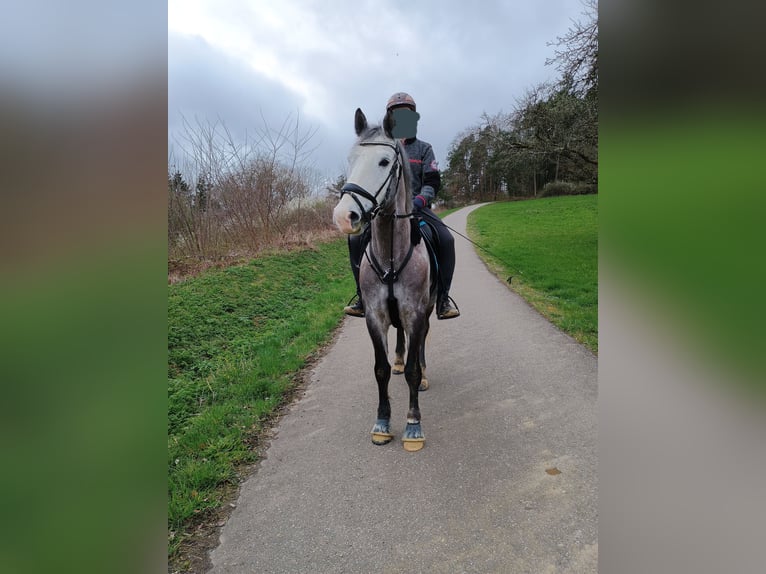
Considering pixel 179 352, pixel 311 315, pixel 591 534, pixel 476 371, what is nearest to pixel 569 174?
pixel 476 371

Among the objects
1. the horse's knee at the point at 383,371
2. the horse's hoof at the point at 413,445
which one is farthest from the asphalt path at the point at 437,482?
the horse's knee at the point at 383,371

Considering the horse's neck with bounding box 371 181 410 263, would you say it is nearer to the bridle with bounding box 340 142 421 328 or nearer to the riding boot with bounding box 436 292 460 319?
the bridle with bounding box 340 142 421 328

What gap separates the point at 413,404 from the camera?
336 centimetres

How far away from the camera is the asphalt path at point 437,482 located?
2.18m

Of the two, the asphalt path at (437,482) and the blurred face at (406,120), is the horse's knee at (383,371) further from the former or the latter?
the blurred face at (406,120)

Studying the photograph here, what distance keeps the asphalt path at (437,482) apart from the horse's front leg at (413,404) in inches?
3.1

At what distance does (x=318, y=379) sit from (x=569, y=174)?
5.81 meters

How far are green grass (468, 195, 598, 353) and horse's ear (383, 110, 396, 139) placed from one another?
1432 mm

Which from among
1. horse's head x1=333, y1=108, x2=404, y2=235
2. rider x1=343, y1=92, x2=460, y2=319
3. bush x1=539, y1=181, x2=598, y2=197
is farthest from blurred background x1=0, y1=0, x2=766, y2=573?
rider x1=343, y1=92, x2=460, y2=319

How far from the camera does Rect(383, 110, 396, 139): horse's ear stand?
2.93 meters
